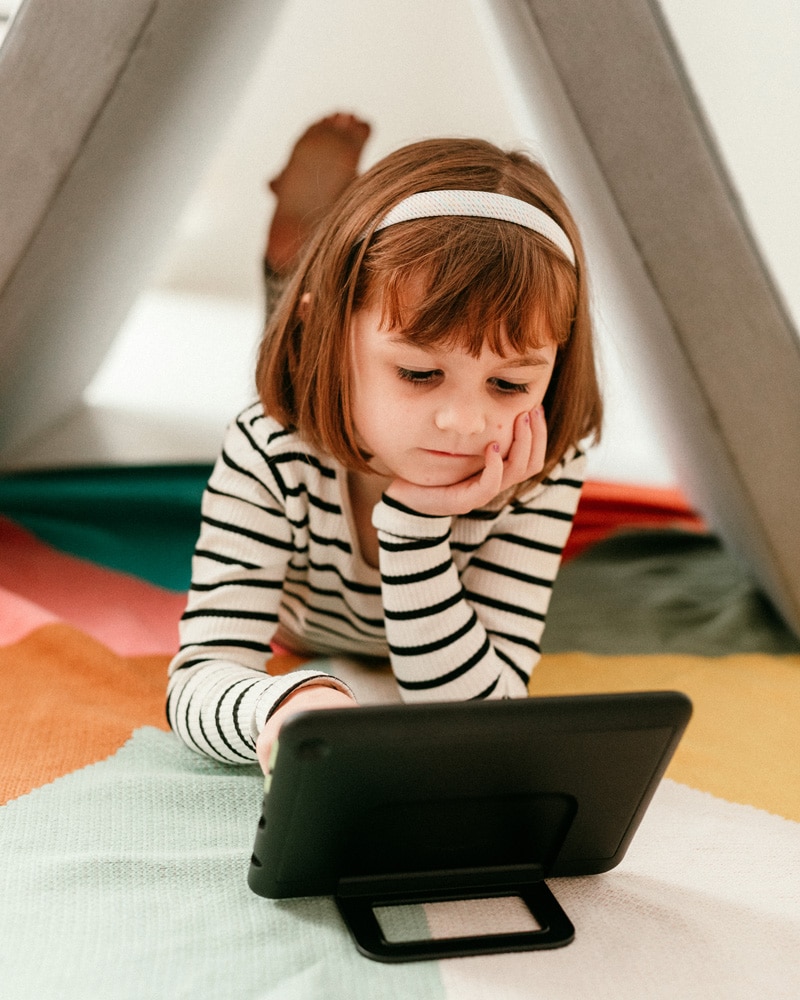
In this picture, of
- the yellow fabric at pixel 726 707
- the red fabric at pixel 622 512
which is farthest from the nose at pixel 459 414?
the red fabric at pixel 622 512

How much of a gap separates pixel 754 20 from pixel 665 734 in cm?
71

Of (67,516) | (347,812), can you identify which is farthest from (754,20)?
(67,516)

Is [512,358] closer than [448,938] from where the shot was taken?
No

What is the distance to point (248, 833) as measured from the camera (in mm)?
656

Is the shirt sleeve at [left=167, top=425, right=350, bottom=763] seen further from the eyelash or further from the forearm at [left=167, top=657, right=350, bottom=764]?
the eyelash

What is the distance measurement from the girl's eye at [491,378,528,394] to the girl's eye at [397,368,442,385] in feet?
0.15

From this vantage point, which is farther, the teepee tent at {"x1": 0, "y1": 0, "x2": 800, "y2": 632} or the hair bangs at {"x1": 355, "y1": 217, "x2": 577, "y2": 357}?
the teepee tent at {"x1": 0, "y1": 0, "x2": 800, "y2": 632}

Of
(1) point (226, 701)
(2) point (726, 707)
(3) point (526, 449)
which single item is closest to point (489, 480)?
(3) point (526, 449)

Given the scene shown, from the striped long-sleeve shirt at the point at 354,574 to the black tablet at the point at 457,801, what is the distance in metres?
0.16

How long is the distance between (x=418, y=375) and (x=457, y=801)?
279 millimetres

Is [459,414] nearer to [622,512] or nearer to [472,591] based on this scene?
[472,591]

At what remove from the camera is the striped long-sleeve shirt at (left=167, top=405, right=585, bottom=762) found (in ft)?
2.56

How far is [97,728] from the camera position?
2.55ft

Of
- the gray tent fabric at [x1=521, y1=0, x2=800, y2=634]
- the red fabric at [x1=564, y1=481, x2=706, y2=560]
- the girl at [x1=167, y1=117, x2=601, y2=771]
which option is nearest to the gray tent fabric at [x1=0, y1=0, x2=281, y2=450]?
the girl at [x1=167, y1=117, x2=601, y2=771]
